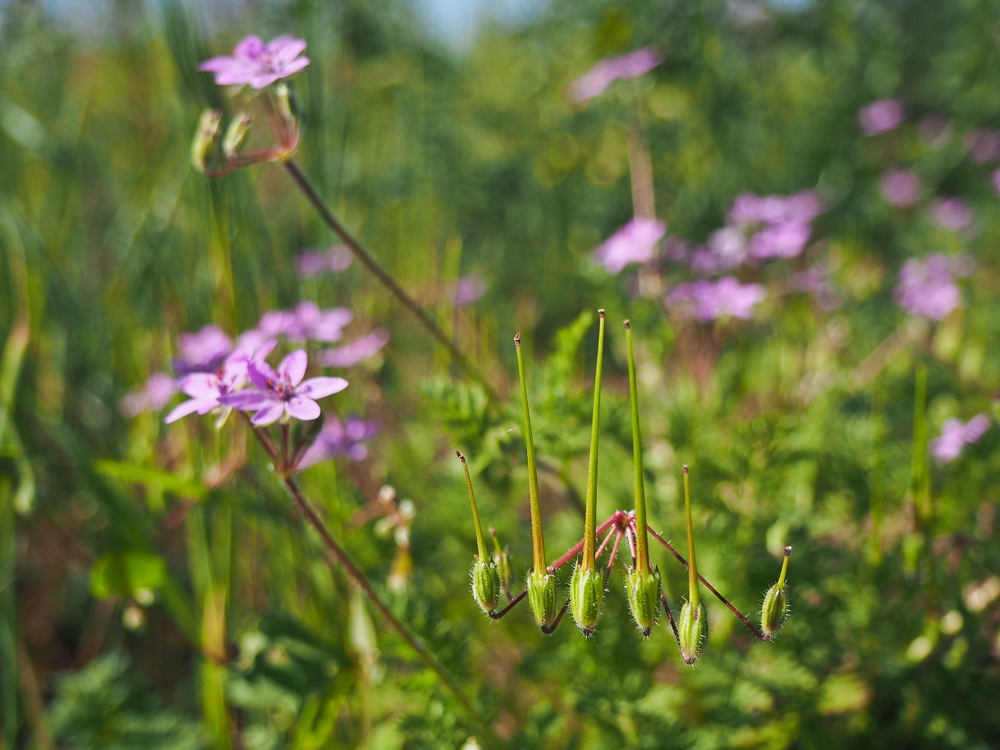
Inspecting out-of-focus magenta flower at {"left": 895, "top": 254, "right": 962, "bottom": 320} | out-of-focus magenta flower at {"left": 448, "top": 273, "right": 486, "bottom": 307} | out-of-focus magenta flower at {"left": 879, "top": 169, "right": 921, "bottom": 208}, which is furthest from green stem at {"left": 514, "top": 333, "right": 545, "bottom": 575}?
out-of-focus magenta flower at {"left": 879, "top": 169, "right": 921, "bottom": 208}

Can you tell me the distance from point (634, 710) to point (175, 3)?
1630 millimetres

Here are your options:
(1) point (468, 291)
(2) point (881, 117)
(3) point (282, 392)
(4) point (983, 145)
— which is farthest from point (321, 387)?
(4) point (983, 145)

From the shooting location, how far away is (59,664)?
2.17m

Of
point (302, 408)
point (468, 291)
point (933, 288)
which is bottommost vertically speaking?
point (468, 291)

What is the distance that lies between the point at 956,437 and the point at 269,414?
4.89 feet

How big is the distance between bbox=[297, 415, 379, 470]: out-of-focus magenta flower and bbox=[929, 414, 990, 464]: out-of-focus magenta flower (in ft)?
4.22

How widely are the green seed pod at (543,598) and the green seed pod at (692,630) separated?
0.48ft

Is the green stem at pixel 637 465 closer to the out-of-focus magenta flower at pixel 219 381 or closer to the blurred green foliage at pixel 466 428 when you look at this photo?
the blurred green foliage at pixel 466 428

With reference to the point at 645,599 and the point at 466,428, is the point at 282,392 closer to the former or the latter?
the point at 466,428

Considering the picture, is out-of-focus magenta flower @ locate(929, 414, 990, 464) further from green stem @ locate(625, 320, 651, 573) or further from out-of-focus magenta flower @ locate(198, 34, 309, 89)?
out-of-focus magenta flower @ locate(198, 34, 309, 89)

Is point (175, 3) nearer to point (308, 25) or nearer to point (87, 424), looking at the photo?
point (308, 25)

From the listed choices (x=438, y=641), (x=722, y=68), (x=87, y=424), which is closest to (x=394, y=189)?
(x=722, y=68)

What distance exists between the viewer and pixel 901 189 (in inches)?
135

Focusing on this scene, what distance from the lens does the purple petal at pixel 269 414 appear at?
0.91 m
